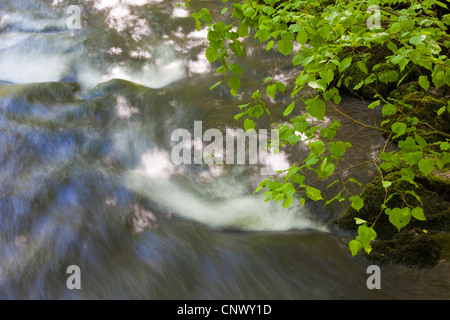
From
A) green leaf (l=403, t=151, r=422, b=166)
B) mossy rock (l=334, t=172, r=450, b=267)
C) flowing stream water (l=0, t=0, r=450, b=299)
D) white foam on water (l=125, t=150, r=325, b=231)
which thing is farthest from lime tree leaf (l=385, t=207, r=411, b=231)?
white foam on water (l=125, t=150, r=325, b=231)

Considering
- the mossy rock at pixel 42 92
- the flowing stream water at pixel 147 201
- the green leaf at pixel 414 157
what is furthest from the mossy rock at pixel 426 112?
the mossy rock at pixel 42 92

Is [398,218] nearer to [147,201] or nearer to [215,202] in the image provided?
[215,202]

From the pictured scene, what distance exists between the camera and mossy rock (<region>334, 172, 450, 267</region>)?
335cm

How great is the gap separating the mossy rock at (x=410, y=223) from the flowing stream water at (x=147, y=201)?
0.11 m

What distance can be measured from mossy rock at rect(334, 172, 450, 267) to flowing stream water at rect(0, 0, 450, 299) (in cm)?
11

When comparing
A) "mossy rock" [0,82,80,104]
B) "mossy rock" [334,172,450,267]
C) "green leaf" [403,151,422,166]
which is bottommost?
"mossy rock" [334,172,450,267]

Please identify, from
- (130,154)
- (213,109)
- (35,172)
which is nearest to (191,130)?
(213,109)

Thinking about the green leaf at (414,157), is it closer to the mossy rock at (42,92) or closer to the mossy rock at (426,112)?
the mossy rock at (426,112)

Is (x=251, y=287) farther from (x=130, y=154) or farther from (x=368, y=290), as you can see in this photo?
(x=130, y=154)

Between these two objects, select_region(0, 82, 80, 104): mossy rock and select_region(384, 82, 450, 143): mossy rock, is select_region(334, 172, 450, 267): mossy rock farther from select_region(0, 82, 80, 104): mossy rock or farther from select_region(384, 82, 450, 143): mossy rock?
select_region(0, 82, 80, 104): mossy rock

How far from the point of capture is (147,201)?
4.05 metres

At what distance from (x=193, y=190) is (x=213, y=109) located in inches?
52.4

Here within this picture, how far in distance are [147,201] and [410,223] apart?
2.49 m

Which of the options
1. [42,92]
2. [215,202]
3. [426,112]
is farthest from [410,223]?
[42,92]
